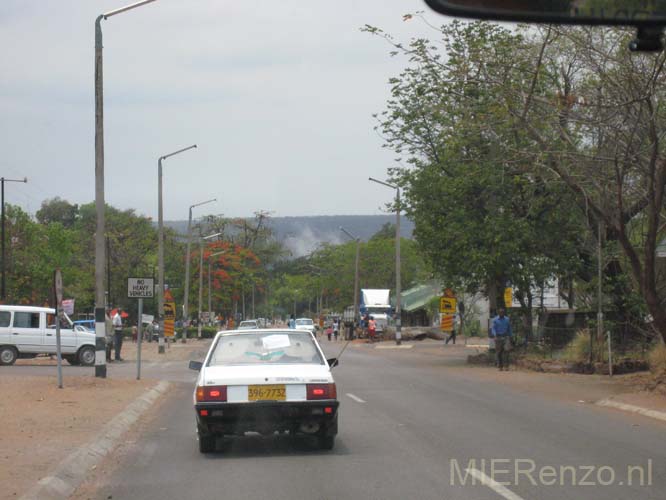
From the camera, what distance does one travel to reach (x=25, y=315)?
31.7 meters

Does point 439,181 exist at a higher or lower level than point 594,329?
higher

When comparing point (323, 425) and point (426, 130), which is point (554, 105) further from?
point (426, 130)

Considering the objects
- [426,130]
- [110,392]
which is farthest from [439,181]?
[110,392]

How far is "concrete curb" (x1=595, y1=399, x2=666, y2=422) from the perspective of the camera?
52.4 feet

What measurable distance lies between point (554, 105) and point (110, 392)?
1065 cm

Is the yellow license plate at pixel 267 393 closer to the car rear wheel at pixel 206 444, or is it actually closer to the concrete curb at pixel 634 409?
the car rear wheel at pixel 206 444

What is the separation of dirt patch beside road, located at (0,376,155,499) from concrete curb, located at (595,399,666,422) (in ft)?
29.4

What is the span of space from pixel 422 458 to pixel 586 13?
757 centimetres

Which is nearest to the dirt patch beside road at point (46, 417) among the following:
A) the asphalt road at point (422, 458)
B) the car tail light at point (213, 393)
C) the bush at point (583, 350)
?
the asphalt road at point (422, 458)

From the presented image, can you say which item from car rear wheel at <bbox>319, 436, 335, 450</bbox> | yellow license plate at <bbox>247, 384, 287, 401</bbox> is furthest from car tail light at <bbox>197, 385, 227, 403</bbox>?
car rear wheel at <bbox>319, 436, 335, 450</bbox>

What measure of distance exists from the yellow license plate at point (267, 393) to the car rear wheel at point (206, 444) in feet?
2.87

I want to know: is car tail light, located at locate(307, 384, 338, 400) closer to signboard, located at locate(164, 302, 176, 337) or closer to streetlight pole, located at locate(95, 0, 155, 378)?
streetlight pole, located at locate(95, 0, 155, 378)

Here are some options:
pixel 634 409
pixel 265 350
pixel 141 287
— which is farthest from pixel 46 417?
pixel 634 409

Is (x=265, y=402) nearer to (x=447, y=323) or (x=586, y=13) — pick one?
(x=586, y=13)
